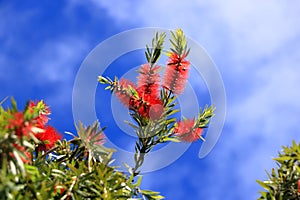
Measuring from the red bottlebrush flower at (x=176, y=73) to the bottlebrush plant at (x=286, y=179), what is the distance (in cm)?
87

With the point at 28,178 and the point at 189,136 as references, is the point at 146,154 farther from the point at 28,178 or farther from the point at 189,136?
the point at 28,178

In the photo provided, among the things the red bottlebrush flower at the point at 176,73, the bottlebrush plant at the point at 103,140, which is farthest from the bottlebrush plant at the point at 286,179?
the red bottlebrush flower at the point at 176,73

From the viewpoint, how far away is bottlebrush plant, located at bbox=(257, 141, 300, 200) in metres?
1.85

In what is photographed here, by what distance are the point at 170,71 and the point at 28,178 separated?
1.32 meters

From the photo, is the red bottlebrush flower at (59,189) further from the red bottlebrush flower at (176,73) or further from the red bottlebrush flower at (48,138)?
the red bottlebrush flower at (176,73)

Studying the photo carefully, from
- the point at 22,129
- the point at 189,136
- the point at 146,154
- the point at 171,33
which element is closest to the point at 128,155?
the point at 146,154

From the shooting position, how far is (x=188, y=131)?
8.81 ft

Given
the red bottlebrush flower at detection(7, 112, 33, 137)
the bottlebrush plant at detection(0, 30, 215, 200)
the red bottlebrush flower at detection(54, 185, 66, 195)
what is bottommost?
the red bottlebrush flower at detection(7, 112, 33, 137)

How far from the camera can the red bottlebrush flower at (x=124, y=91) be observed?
8.63 ft

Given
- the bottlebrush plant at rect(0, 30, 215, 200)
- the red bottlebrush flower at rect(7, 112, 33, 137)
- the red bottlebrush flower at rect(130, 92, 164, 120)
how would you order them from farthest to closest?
1. the red bottlebrush flower at rect(130, 92, 164, 120)
2. the bottlebrush plant at rect(0, 30, 215, 200)
3. the red bottlebrush flower at rect(7, 112, 33, 137)

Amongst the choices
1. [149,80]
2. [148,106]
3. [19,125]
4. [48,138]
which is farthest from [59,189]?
[149,80]

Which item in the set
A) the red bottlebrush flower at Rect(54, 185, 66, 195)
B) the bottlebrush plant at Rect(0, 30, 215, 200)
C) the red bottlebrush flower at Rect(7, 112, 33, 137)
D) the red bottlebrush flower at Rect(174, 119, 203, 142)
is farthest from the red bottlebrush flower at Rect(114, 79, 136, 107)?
the red bottlebrush flower at Rect(7, 112, 33, 137)

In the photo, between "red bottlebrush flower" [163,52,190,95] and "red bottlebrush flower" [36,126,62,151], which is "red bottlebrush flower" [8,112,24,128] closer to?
"red bottlebrush flower" [36,126,62,151]

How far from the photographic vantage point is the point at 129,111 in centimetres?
263
